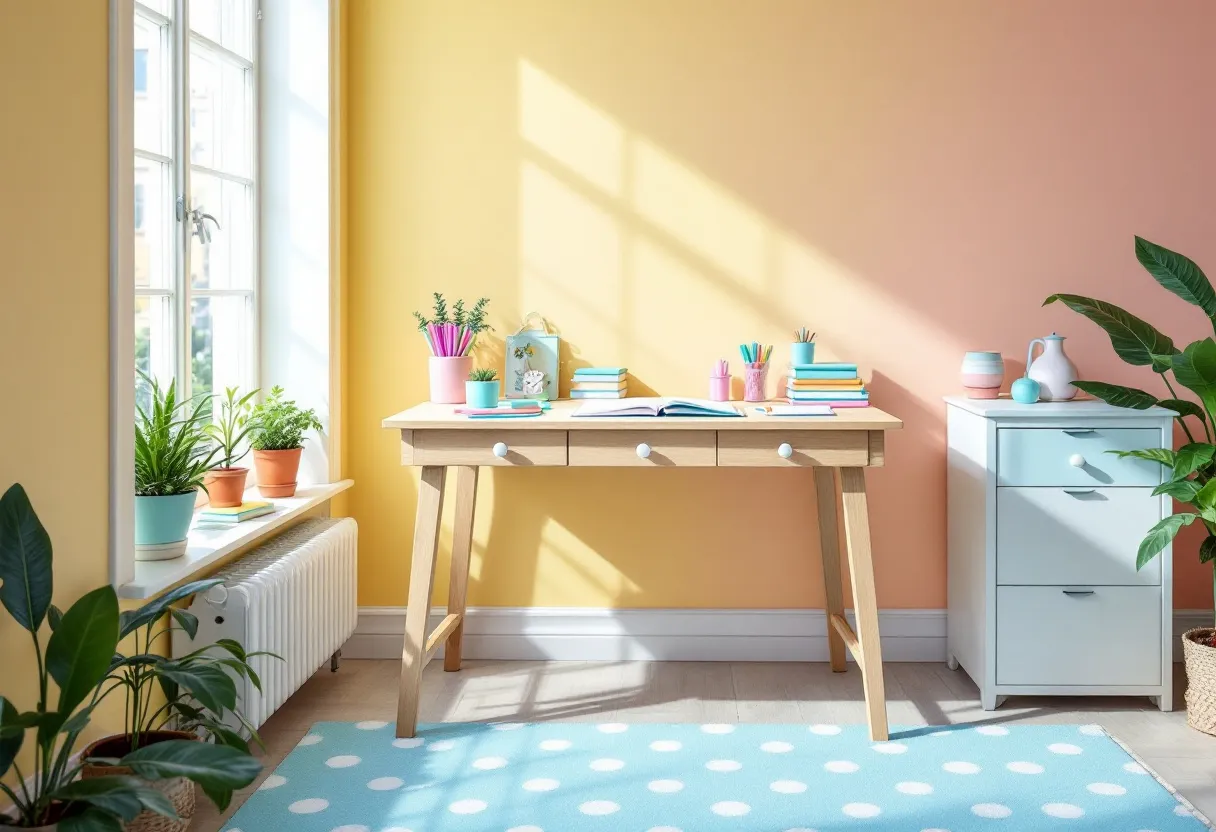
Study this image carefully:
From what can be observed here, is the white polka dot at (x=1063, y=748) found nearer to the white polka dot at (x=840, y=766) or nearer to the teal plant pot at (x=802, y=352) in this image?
the white polka dot at (x=840, y=766)

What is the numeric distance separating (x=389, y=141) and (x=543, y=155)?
511mm

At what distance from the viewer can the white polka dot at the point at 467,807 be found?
2.46 meters

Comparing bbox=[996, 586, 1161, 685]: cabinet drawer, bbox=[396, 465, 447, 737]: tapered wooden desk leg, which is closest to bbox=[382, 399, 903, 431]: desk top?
bbox=[396, 465, 447, 737]: tapered wooden desk leg

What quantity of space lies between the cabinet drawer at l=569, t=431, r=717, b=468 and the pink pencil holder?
66cm

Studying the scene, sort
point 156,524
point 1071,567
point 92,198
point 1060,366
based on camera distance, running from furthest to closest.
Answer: point 1060,366, point 1071,567, point 156,524, point 92,198

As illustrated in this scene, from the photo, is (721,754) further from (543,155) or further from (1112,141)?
(1112,141)

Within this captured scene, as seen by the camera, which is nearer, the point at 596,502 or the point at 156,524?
the point at 156,524

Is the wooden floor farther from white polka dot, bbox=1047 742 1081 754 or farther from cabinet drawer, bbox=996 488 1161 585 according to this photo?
cabinet drawer, bbox=996 488 1161 585

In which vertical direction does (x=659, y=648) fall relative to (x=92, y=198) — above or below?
below

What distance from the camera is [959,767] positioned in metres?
2.72

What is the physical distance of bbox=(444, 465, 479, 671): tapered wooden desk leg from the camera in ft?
11.4

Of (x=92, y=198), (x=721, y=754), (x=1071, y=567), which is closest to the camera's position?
(x=92, y=198)

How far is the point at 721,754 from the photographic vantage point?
2799 mm

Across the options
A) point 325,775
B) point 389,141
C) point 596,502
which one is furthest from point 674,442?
point 389,141
